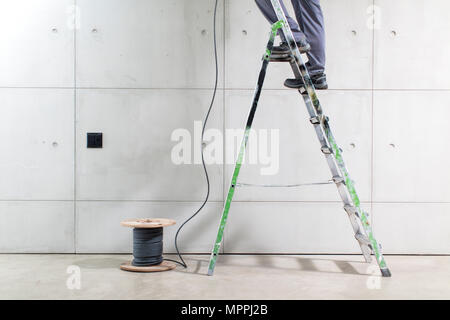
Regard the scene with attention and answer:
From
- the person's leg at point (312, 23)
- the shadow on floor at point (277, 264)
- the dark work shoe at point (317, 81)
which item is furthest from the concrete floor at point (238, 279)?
the person's leg at point (312, 23)

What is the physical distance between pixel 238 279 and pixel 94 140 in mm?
1569

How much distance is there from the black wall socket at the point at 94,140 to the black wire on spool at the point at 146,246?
82cm

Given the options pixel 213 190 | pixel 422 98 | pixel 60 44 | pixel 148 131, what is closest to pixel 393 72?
pixel 422 98

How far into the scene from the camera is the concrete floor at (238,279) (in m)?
2.24

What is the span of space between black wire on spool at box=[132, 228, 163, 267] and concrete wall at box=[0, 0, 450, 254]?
433 mm

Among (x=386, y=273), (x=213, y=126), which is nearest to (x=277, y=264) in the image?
(x=386, y=273)

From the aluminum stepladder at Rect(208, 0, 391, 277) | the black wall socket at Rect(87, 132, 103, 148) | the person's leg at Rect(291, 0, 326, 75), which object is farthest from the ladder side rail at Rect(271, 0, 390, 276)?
the black wall socket at Rect(87, 132, 103, 148)

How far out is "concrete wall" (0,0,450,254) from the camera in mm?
3219

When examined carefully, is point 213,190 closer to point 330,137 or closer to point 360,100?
point 330,137

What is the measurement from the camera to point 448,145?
127 inches

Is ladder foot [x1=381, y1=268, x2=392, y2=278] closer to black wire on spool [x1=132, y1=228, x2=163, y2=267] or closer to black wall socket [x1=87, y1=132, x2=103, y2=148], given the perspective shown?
black wire on spool [x1=132, y1=228, x2=163, y2=267]

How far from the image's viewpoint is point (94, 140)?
3.22m
